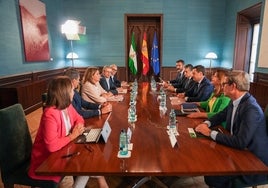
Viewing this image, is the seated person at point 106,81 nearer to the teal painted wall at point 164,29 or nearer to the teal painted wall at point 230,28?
the teal painted wall at point 164,29

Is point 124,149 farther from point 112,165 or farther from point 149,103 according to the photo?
point 149,103

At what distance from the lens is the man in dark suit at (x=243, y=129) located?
127 centimetres

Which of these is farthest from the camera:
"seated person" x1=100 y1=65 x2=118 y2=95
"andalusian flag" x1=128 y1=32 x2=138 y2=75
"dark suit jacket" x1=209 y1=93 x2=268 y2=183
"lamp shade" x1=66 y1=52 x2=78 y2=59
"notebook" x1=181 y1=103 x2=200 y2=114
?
"andalusian flag" x1=128 y1=32 x2=138 y2=75

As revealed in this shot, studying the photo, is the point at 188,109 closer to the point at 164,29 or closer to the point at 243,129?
the point at 243,129

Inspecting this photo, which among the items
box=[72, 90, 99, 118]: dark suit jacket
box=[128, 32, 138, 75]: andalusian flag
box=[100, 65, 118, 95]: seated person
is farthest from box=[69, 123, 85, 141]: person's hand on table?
box=[128, 32, 138, 75]: andalusian flag

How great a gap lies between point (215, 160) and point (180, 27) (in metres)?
5.83

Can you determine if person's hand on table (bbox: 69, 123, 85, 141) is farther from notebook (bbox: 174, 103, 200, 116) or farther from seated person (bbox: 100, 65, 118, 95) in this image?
seated person (bbox: 100, 65, 118, 95)

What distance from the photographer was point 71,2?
6.22 m

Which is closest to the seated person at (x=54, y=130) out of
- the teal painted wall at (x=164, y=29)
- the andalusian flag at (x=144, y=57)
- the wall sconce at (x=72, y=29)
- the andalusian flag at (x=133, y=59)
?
the wall sconce at (x=72, y=29)

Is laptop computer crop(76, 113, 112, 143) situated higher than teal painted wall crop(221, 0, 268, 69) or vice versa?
teal painted wall crop(221, 0, 268, 69)

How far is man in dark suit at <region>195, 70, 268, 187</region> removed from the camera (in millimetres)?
1267

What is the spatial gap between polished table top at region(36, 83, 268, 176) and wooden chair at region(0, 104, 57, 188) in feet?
1.16

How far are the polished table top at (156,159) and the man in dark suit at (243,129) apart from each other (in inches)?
2.8

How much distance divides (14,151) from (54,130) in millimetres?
414
